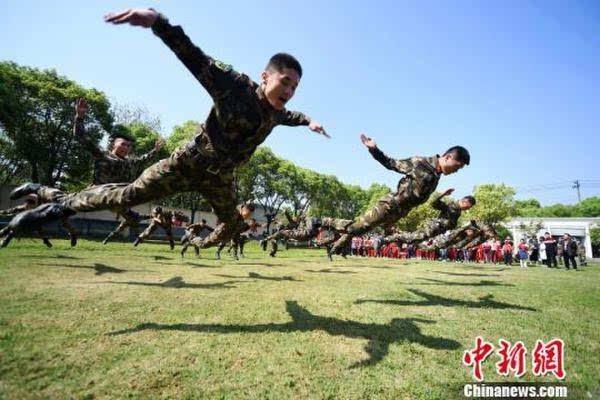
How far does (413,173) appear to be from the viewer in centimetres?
797

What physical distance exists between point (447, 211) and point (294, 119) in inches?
320

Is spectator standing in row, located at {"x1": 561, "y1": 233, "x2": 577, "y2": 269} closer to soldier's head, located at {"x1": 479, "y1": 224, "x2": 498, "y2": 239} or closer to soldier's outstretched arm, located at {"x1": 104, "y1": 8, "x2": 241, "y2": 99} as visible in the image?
soldier's head, located at {"x1": 479, "y1": 224, "x2": 498, "y2": 239}

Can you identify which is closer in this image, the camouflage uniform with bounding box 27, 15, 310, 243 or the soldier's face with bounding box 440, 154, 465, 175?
the camouflage uniform with bounding box 27, 15, 310, 243

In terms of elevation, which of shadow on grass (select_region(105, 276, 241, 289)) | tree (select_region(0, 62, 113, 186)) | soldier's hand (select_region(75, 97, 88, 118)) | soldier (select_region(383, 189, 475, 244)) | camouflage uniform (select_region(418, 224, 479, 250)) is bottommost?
shadow on grass (select_region(105, 276, 241, 289))

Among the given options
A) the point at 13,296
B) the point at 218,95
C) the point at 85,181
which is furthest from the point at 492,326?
the point at 85,181

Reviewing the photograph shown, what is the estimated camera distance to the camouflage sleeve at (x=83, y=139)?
8.16 metres

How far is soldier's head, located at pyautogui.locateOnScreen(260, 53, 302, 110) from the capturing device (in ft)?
14.5

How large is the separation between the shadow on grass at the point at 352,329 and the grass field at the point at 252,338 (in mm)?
24

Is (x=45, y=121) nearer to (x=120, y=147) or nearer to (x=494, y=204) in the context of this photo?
(x=120, y=147)

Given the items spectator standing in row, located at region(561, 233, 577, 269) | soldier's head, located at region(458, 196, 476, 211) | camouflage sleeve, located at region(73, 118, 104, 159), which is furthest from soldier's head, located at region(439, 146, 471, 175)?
spectator standing in row, located at region(561, 233, 577, 269)

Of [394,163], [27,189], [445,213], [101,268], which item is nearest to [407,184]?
[394,163]

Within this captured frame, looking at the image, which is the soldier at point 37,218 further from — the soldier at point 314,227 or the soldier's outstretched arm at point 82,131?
the soldier at point 314,227

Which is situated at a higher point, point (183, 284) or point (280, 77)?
point (280, 77)

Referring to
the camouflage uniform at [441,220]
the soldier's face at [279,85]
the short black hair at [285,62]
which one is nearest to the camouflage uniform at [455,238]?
the camouflage uniform at [441,220]
